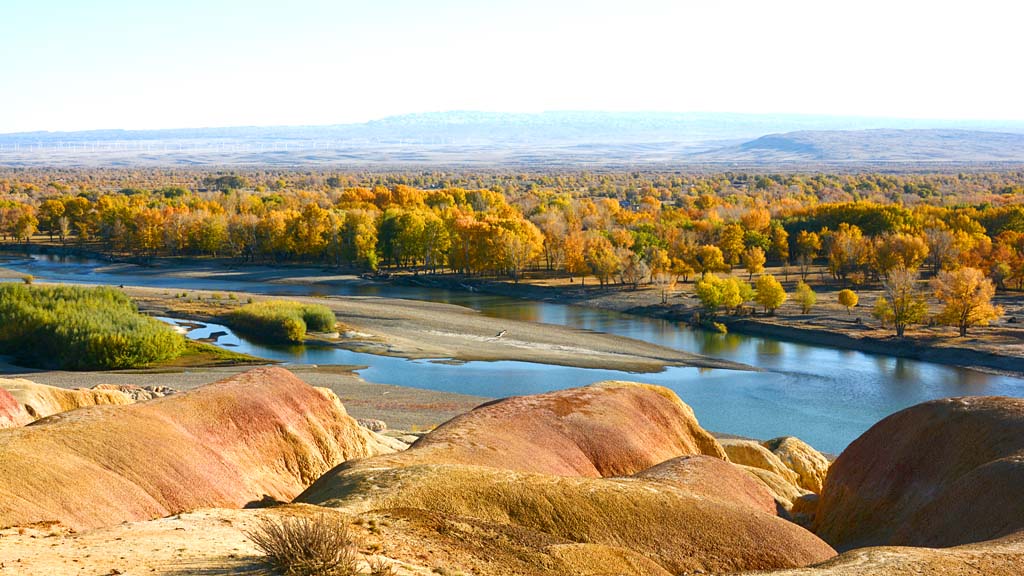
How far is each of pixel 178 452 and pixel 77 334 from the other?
35494mm

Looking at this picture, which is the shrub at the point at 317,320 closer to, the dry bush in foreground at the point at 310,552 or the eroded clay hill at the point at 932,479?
the eroded clay hill at the point at 932,479

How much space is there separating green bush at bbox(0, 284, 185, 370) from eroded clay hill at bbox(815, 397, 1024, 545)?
132ft

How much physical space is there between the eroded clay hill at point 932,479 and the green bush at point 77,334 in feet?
132

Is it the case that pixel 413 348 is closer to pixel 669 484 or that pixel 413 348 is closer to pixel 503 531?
pixel 669 484

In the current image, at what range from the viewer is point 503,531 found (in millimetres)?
18078

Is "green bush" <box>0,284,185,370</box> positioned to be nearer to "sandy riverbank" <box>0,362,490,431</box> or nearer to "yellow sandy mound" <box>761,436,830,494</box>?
"sandy riverbank" <box>0,362,490,431</box>

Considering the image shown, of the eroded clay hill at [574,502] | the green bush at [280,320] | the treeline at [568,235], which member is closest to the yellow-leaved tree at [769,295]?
the treeline at [568,235]

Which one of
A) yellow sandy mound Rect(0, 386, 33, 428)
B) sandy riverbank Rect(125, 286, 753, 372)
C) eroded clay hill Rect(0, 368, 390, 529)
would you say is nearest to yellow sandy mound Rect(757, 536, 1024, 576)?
eroded clay hill Rect(0, 368, 390, 529)

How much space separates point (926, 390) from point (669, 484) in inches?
1438

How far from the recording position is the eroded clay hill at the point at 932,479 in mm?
22422

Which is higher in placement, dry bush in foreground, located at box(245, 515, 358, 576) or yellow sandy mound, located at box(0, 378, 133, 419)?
dry bush in foreground, located at box(245, 515, 358, 576)

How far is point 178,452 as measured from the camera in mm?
25266

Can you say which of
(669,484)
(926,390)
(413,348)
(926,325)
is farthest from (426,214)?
(669,484)

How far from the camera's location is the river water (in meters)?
49.2
